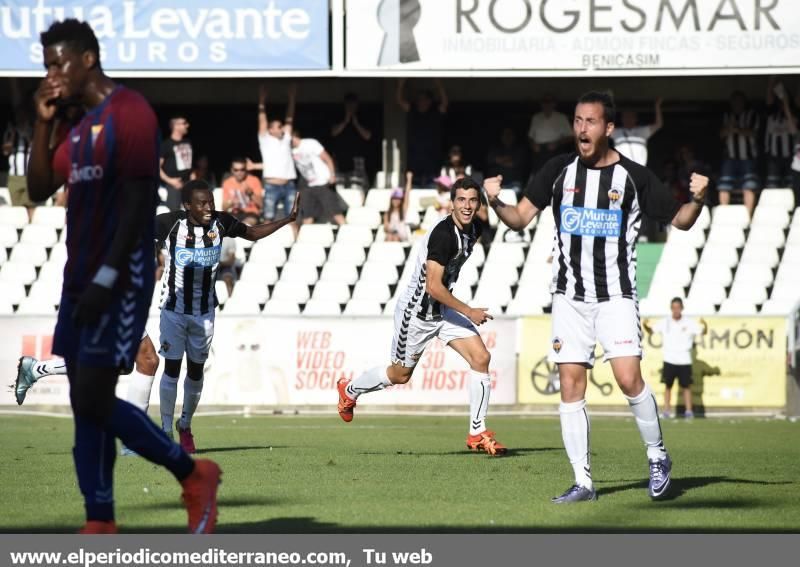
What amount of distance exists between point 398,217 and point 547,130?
299 centimetres

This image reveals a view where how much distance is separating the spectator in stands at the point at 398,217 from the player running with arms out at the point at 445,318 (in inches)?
406

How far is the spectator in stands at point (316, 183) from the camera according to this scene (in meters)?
23.0

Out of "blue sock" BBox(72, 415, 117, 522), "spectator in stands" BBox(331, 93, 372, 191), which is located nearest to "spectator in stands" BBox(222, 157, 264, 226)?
"spectator in stands" BBox(331, 93, 372, 191)

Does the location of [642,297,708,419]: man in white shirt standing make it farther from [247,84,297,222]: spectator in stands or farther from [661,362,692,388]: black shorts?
[247,84,297,222]: spectator in stands

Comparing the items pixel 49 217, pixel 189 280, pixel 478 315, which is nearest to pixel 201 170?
pixel 49 217

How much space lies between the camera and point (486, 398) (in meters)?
11.8

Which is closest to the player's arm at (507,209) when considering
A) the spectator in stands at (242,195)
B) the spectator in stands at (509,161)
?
the spectator in stands at (242,195)

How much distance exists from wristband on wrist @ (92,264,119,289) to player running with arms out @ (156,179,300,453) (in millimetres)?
5474

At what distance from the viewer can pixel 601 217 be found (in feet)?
27.0

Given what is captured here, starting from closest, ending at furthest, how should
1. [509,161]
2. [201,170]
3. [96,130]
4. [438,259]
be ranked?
[96,130], [438,259], [509,161], [201,170]

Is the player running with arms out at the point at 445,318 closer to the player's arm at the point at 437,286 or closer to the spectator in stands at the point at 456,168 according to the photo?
the player's arm at the point at 437,286

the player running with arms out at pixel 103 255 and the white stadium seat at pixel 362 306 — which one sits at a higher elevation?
the player running with arms out at pixel 103 255

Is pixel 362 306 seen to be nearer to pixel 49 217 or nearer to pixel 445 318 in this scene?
pixel 49 217

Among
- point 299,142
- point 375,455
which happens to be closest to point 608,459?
point 375,455
